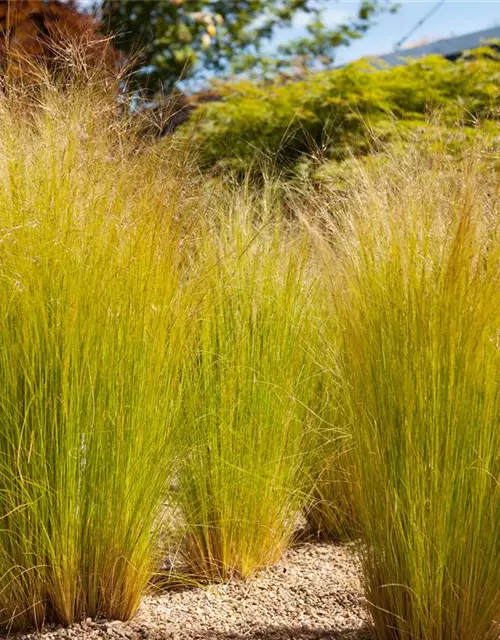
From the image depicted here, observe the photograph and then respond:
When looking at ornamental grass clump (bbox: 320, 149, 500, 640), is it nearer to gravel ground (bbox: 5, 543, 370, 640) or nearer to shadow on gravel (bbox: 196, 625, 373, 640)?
A: shadow on gravel (bbox: 196, 625, 373, 640)

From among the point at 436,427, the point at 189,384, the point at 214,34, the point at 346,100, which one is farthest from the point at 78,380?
the point at 214,34

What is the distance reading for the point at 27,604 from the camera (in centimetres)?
248

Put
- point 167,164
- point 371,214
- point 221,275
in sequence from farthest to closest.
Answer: point 221,275 → point 167,164 → point 371,214

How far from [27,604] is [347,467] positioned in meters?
1.33

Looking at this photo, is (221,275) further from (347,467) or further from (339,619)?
(339,619)

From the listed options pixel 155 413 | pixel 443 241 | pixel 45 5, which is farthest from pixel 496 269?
pixel 45 5

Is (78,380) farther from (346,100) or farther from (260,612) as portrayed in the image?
(346,100)

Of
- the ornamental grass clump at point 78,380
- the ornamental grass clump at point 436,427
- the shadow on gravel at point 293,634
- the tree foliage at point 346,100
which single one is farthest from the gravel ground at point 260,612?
the tree foliage at point 346,100

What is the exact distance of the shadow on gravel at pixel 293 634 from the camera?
101 inches

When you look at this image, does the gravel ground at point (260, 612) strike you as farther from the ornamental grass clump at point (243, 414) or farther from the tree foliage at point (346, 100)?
the tree foliage at point (346, 100)

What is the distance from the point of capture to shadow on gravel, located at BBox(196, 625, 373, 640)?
2.57 meters

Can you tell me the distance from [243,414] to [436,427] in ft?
3.20

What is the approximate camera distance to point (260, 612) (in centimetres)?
282

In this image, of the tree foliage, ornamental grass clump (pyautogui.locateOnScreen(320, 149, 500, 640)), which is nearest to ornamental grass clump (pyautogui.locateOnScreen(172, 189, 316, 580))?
ornamental grass clump (pyautogui.locateOnScreen(320, 149, 500, 640))
